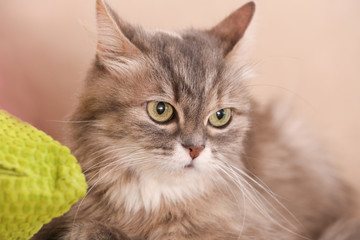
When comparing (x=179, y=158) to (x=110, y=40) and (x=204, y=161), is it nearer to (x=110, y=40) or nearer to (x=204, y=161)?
(x=204, y=161)

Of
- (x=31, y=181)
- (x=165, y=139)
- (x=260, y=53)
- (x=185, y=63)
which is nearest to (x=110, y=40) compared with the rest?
(x=185, y=63)

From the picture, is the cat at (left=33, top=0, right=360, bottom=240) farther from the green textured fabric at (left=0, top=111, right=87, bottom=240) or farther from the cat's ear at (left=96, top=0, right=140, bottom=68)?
the green textured fabric at (left=0, top=111, right=87, bottom=240)

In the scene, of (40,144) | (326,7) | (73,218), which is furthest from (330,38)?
(40,144)

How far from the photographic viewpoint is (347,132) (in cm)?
210

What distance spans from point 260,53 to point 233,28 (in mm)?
608

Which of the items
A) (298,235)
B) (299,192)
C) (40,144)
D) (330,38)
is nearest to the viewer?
(40,144)

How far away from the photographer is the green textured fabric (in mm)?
713

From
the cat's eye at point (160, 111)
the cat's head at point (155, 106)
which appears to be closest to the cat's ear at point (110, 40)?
the cat's head at point (155, 106)

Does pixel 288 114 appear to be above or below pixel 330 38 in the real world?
below

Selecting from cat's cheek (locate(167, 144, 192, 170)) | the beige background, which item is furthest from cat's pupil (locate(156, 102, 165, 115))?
the beige background

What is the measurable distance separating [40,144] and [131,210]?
0.50 meters

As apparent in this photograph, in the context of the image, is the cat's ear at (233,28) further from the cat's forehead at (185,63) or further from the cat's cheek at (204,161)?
the cat's cheek at (204,161)

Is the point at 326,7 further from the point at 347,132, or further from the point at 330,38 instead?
the point at 347,132

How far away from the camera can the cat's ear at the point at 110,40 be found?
115 centimetres
